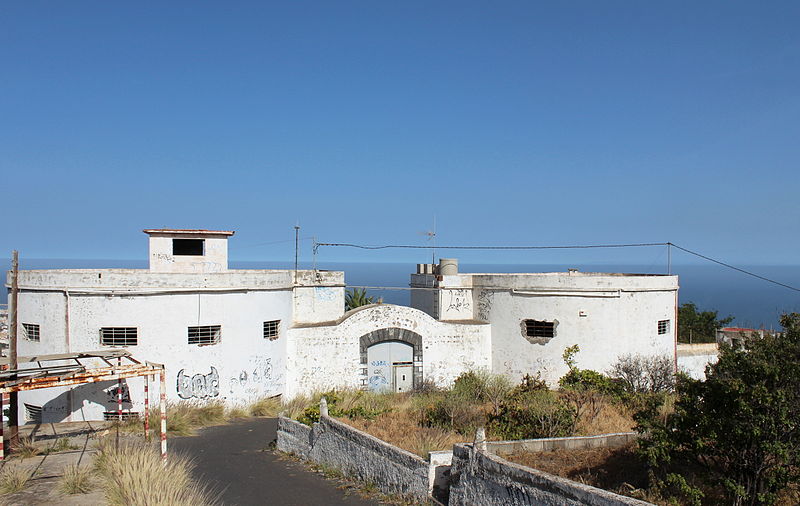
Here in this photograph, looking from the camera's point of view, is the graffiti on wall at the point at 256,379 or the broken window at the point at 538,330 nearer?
the graffiti on wall at the point at 256,379

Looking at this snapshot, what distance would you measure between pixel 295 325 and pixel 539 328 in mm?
8989

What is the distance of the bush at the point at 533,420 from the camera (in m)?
13.9

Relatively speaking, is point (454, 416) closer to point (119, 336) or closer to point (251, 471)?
point (251, 471)

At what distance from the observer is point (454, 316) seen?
25188 mm

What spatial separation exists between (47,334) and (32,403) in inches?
82.6

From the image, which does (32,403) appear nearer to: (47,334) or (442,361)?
(47,334)

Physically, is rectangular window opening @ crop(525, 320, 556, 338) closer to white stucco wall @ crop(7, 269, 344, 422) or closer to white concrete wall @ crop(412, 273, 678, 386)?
white concrete wall @ crop(412, 273, 678, 386)

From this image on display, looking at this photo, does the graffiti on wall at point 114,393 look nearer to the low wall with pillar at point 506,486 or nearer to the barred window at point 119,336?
the barred window at point 119,336

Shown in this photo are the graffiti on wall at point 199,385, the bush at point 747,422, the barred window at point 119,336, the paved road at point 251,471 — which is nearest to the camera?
the bush at point 747,422

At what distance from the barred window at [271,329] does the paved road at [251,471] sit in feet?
10.8

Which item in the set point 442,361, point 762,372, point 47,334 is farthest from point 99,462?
point 442,361

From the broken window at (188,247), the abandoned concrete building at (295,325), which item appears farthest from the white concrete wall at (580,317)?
the broken window at (188,247)

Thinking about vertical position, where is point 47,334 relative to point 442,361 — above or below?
above

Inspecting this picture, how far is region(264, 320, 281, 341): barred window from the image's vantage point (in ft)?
71.6
